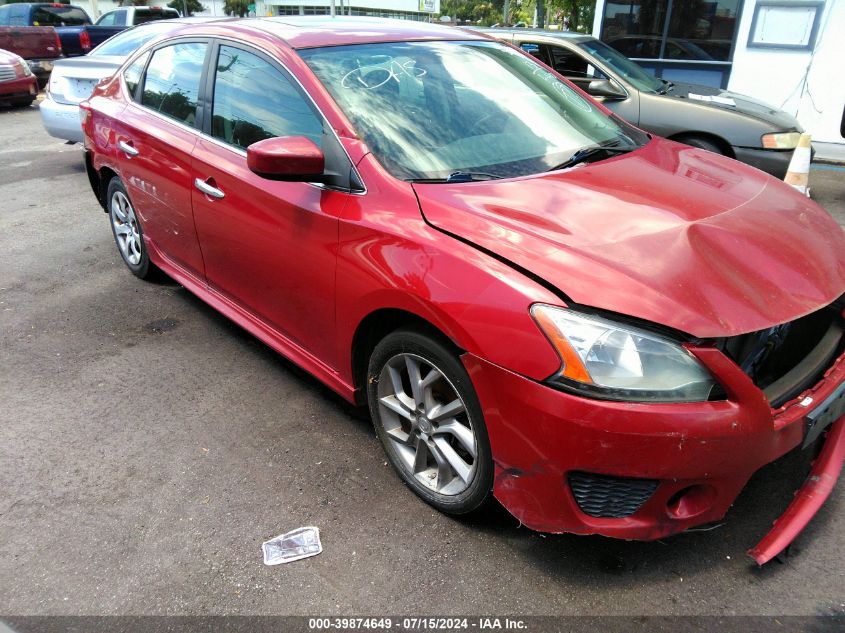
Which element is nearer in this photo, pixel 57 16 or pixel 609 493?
pixel 609 493

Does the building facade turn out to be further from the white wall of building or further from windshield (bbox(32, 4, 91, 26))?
windshield (bbox(32, 4, 91, 26))

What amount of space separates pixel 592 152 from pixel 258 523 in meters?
2.15

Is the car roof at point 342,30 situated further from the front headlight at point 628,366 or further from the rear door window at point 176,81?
the front headlight at point 628,366

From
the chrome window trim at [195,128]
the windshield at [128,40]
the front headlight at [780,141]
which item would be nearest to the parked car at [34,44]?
the windshield at [128,40]

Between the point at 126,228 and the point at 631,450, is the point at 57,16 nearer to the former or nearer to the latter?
the point at 126,228

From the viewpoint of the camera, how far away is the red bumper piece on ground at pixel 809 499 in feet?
7.38

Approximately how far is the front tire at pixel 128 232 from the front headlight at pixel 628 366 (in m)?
3.50

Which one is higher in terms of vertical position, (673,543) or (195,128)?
(195,128)

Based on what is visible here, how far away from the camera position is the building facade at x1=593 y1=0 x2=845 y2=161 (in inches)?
385

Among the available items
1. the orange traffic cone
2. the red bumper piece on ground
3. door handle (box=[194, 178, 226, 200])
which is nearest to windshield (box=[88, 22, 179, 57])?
door handle (box=[194, 178, 226, 200])

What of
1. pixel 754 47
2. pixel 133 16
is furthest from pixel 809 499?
pixel 133 16

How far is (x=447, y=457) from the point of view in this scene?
8.13ft

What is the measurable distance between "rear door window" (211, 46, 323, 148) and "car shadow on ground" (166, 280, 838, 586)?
1788mm

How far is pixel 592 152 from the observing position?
3.01m
